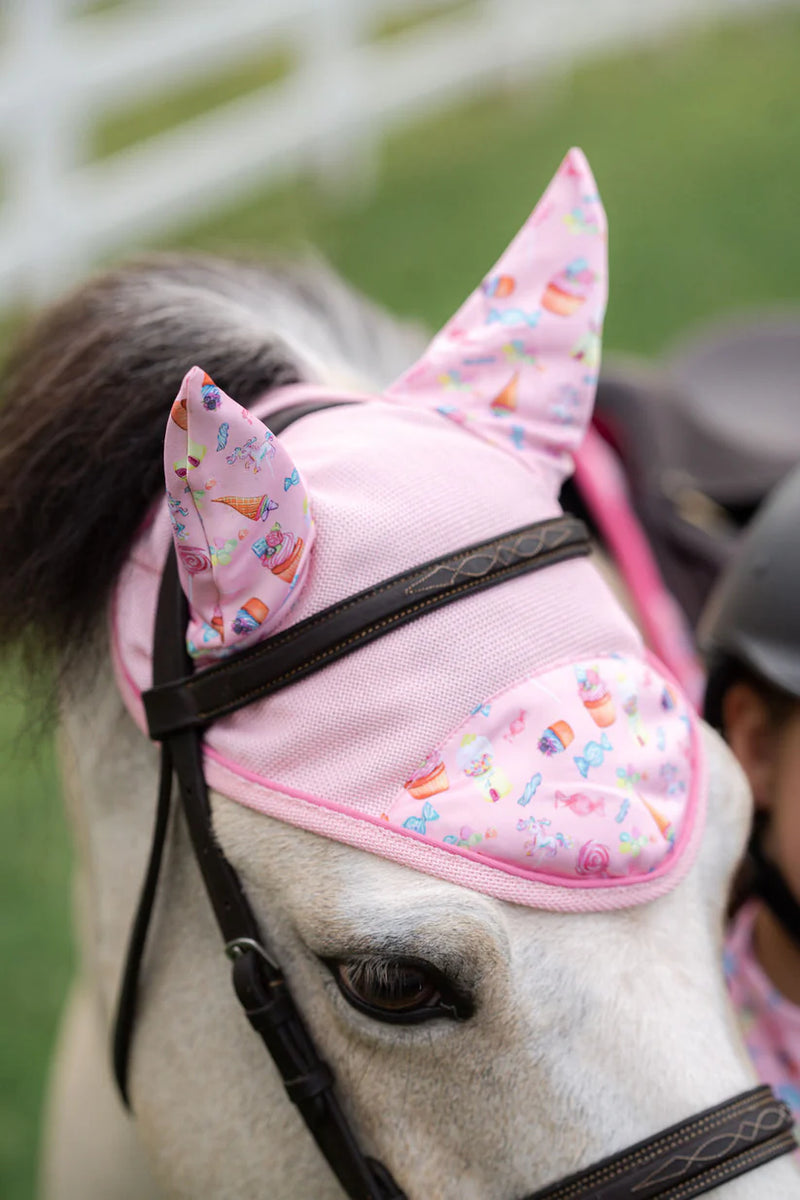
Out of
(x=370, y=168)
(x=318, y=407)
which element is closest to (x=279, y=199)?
(x=370, y=168)

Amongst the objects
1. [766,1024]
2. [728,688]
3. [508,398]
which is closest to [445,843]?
[508,398]

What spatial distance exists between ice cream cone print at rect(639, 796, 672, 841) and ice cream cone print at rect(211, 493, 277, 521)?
37 centimetres

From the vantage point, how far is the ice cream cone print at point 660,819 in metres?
0.94

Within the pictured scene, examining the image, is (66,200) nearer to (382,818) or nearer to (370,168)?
(370,168)

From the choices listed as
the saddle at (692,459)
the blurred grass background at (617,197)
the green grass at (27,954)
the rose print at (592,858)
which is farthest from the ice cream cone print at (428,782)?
the blurred grass background at (617,197)

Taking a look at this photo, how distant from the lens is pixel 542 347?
1.09 m

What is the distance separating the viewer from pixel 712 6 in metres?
8.66

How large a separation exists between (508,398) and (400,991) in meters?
0.53

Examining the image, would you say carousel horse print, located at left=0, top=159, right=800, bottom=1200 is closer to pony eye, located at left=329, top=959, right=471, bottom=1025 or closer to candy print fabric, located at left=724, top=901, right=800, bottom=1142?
pony eye, located at left=329, top=959, right=471, bottom=1025

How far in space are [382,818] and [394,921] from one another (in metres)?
0.08

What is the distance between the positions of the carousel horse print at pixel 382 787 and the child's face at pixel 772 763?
1.15 ft

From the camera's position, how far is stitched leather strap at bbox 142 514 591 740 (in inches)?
37.2

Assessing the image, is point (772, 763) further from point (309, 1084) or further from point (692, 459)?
point (309, 1084)

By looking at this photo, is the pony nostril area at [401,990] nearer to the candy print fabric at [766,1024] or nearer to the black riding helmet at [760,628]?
the candy print fabric at [766,1024]
